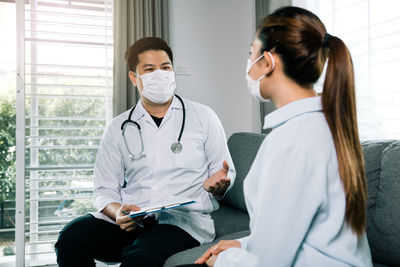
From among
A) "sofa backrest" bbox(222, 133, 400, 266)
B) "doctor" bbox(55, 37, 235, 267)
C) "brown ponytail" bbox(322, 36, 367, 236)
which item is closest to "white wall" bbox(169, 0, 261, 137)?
"doctor" bbox(55, 37, 235, 267)

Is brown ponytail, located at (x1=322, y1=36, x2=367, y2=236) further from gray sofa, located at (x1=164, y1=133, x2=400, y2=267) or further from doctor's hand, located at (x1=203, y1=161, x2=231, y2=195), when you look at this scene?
doctor's hand, located at (x1=203, y1=161, x2=231, y2=195)

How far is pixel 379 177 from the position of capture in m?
1.35

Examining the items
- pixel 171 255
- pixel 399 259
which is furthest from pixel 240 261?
pixel 399 259

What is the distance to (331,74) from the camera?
32.9 inches

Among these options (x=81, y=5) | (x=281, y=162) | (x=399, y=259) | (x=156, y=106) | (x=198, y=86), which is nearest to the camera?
(x=281, y=162)

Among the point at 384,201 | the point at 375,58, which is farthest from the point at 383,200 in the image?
the point at 375,58

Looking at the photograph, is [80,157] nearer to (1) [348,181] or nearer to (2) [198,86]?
(2) [198,86]

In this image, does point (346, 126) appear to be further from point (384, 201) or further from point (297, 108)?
point (384, 201)

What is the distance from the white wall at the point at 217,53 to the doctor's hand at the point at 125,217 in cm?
153

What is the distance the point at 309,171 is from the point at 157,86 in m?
1.20

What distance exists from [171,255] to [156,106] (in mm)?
811

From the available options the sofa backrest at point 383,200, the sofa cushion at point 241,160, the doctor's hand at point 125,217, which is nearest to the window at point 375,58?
the sofa backrest at point 383,200

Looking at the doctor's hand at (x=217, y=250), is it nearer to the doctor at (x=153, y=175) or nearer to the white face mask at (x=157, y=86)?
the doctor at (x=153, y=175)

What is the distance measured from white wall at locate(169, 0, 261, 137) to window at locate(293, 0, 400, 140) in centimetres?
106
